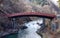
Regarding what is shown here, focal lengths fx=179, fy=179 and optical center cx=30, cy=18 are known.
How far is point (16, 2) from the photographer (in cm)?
1681

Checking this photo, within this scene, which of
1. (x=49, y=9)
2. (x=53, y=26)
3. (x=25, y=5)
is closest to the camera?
(x=53, y=26)

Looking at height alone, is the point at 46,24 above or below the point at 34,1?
below

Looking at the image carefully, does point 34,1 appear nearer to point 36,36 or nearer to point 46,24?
point 46,24

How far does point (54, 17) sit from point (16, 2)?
16.3 feet

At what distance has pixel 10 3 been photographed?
16109 mm

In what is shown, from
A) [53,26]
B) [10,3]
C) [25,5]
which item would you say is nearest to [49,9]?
[25,5]

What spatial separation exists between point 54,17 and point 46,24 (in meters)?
1.47

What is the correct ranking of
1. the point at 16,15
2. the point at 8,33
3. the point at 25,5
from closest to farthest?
the point at 8,33 < the point at 16,15 < the point at 25,5

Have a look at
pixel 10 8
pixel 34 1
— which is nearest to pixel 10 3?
pixel 10 8

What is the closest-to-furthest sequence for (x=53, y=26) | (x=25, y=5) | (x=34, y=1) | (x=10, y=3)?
1. (x=53, y=26)
2. (x=10, y=3)
3. (x=25, y=5)
4. (x=34, y=1)

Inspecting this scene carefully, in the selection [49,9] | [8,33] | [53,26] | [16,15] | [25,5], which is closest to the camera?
[53,26]

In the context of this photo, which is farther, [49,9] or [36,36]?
[49,9]

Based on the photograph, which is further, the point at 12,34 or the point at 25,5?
the point at 25,5

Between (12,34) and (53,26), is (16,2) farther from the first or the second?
(53,26)
